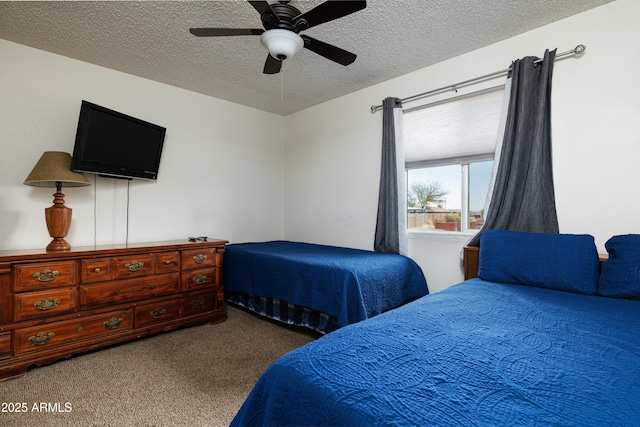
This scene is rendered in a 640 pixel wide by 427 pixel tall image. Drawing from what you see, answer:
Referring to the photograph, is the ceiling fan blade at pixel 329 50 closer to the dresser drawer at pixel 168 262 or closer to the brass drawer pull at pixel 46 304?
the dresser drawer at pixel 168 262

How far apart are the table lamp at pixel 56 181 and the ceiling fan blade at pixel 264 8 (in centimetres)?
196

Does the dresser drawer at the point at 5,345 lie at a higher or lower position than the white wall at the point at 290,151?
lower

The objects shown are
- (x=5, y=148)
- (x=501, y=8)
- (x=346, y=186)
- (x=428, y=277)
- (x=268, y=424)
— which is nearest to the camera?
(x=268, y=424)

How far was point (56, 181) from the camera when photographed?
2.40 meters

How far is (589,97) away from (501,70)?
0.67 meters

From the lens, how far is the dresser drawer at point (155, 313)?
2660 millimetres

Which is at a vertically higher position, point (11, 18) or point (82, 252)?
point (11, 18)

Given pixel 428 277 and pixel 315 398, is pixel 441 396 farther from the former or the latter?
pixel 428 277

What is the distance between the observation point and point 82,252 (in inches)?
93.7

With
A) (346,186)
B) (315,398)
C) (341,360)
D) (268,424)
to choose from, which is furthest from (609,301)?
(346,186)

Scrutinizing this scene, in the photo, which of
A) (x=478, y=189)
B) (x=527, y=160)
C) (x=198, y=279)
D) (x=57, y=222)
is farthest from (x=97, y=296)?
(x=527, y=160)

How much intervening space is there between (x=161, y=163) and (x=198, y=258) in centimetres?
121

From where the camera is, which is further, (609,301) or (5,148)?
(5,148)

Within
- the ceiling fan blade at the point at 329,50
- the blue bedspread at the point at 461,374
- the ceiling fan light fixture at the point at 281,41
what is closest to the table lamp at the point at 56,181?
the ceiling fan light fixture at the point at 281,41
